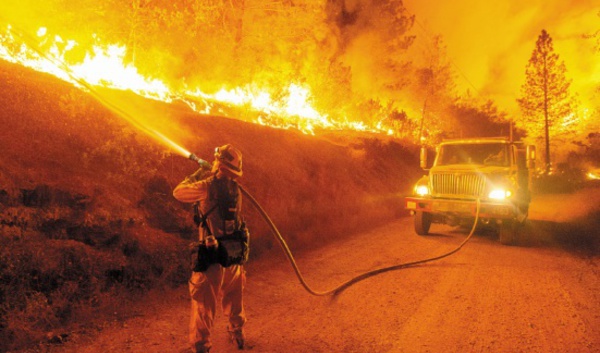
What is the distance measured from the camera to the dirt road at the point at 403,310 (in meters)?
4.23

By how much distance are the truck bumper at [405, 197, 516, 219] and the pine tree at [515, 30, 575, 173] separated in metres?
40.9

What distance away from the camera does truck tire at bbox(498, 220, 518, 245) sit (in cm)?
970

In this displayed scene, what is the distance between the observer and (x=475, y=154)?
11070mm

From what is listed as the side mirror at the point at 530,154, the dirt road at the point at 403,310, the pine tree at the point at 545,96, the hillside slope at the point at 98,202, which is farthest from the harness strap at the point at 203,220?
the pine tree at the point at 545,96

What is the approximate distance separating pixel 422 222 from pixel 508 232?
2.04 meters

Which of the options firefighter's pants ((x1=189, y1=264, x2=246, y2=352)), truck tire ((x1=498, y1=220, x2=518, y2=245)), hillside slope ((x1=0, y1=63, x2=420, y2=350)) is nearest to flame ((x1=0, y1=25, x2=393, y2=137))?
hillside slope ((x1=0, y1=63, x2=420, y2=350))

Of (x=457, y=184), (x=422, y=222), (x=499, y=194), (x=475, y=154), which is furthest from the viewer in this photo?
(x=475, y=154)

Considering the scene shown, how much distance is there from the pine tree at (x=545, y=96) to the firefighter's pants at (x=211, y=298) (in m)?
48.4

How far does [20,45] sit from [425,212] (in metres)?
10.1

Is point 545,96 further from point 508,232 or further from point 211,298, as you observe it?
point 211,298

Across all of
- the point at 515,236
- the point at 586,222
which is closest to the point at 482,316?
the point at 515,236

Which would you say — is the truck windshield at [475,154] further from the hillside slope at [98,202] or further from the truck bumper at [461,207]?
the hillside slope at [98,202]

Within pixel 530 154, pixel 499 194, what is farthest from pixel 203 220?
pixel 530 154

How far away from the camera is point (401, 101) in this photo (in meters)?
28.6
